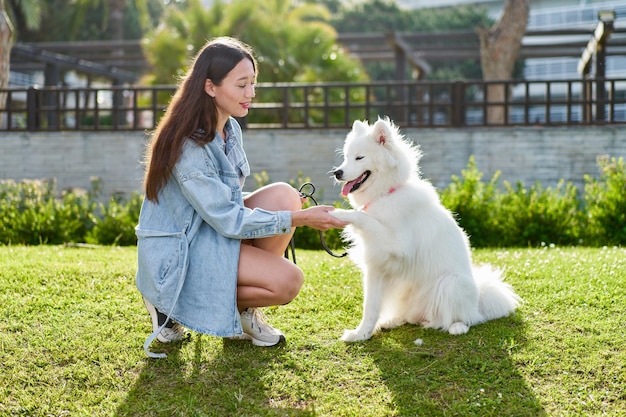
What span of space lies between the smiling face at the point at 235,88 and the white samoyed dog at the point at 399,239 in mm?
680

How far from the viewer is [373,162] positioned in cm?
400

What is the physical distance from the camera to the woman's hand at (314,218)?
143 inches

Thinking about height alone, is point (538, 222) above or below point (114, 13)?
below

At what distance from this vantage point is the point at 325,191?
1170 centimetres

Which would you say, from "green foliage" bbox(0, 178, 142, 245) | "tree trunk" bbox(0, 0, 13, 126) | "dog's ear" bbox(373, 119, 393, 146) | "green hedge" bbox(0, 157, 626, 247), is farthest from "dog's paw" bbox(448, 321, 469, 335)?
"tree trunk" bbox(0, 0, 13, 126)

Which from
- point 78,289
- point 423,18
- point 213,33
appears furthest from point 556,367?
point 423,18

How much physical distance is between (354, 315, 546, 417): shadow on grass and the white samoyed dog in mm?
144

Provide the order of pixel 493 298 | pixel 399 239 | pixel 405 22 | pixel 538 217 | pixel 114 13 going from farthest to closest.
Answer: pixel 405 22 → pixel 114 13 → pixel 538 217 → pixel 493 298 → pixel 399 239

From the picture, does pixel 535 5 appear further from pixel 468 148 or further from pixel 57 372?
pixel 57 372

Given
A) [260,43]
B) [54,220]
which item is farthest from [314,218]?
[260,43]

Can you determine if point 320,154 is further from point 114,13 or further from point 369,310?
point 114,13

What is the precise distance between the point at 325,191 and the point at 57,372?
8.13 meters

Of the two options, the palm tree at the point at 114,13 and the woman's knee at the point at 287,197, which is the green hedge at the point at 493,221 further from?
the palm tree at the point at 114,13

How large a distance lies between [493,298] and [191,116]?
221 centimetres
